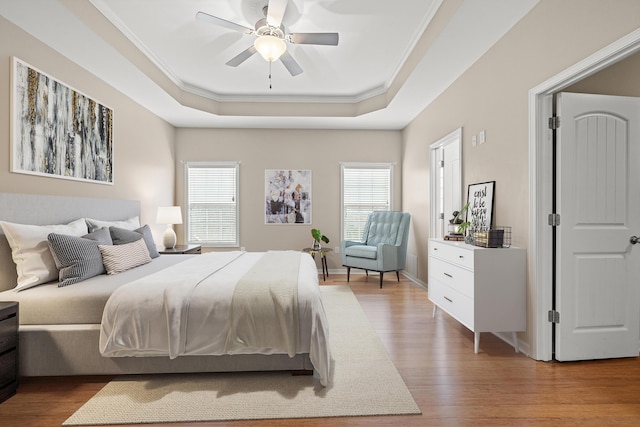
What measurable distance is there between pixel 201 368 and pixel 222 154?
14.1ft

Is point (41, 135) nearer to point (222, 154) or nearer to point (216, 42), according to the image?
point (216, 42)

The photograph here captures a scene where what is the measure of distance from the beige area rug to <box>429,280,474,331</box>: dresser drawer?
2.60 feet

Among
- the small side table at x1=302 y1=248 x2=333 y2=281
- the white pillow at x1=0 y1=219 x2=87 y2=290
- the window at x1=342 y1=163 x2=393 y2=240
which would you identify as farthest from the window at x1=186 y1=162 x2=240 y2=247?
the white pillow at x1=0 y1=219 x2=87 y2=290

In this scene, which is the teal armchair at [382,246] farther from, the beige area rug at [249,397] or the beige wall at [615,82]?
the beige wall at [615,82]

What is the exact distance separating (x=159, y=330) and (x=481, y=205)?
9.70ft

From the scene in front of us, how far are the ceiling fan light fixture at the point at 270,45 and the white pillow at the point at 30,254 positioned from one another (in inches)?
88.1

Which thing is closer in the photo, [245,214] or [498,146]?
[498,146]

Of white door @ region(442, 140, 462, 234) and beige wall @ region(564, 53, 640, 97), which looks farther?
white door @ region(442, 140, 462, 234)

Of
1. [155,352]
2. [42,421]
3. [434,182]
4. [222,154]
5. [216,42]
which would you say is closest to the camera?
[42,421]

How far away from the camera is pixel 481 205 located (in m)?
3.36

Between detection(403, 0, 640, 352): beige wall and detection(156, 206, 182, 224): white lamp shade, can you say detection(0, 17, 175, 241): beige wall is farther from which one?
detection(403, 0, 640, 352): beige wall

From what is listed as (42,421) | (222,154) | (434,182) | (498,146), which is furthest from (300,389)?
(222,154)

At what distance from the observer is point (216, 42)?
3.65m

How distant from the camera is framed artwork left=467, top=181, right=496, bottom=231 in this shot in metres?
3.20
